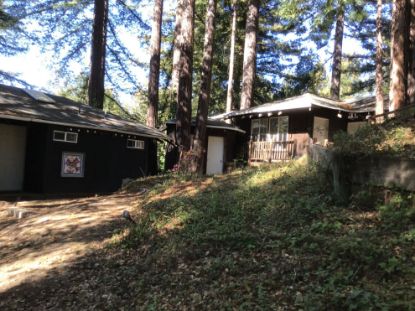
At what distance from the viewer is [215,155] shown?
73.9ft

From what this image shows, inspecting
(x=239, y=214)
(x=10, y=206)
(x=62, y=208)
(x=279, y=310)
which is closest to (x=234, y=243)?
(x=239, y=214)

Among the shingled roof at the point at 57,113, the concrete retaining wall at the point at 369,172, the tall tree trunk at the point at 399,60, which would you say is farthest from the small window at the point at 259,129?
the concrete retaining wall at the point at 369,172

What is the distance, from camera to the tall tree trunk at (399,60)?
12.1 metres

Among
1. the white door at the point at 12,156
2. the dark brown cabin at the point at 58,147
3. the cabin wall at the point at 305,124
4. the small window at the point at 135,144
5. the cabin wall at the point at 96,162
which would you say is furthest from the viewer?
the cabin wall at the point at 305,124

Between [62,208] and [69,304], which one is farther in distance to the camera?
[62,208]

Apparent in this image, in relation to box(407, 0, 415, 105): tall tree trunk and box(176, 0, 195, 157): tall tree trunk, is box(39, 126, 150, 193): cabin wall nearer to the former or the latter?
box(176, 0, 195, 157): tall tree trunk

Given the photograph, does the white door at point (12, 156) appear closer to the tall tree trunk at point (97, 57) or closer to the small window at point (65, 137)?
the small window at point (65, 137)

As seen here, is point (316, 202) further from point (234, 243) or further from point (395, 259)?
point (395, 259)

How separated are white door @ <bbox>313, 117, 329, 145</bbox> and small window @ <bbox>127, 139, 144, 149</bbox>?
7.77 m

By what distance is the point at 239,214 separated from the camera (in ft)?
24.2

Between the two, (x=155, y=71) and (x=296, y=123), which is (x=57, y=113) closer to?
(x=155, y=71)

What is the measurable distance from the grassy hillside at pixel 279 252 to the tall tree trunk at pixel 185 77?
9168 mm

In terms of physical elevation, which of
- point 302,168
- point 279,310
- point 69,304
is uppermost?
point 302,168

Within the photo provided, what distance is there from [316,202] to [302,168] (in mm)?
3164
